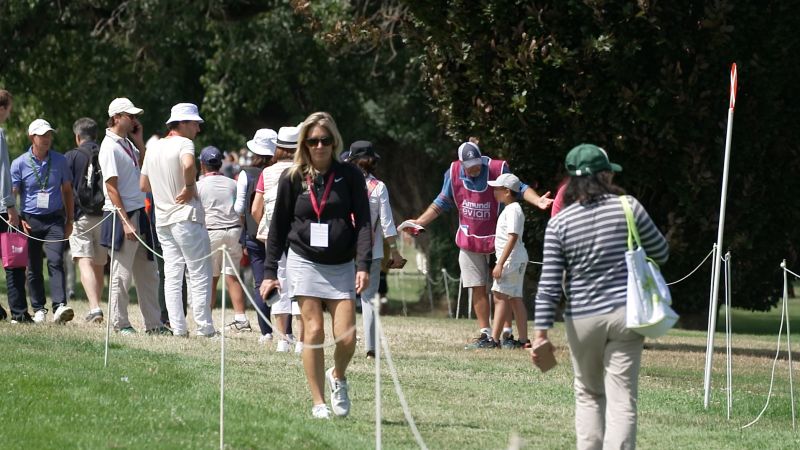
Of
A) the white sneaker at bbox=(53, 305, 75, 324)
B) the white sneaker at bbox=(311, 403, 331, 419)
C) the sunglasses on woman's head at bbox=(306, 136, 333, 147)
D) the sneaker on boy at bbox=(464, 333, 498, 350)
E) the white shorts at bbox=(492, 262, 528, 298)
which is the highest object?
the sunglasses on woman's head at bbox=(306, 136, 333, 147)

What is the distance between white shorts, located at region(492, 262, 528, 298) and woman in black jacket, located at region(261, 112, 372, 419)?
17.7 feet

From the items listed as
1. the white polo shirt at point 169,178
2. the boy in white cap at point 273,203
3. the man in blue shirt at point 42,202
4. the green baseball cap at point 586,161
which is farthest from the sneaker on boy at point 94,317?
the green baseball cap at point 586,161

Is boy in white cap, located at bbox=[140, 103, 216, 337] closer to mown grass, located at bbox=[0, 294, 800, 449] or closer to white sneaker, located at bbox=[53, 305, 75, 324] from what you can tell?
mown grass, located at bbox=[0, 294, 800, 449]

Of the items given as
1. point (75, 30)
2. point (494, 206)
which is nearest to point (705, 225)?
point (494, 206)

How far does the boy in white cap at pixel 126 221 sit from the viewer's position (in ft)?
45.0

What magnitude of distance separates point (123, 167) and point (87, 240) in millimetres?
1132

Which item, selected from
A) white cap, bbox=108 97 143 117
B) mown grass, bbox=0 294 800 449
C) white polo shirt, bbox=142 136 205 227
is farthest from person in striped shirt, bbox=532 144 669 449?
white cap, bbox=108 97 143 117

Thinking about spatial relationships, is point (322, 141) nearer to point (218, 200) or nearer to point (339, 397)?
point (339, 397)

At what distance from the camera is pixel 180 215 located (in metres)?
13.4

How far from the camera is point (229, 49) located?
83.5ft

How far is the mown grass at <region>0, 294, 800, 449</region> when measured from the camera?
8.85 m

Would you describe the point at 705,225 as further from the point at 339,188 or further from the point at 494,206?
the point at 339,188

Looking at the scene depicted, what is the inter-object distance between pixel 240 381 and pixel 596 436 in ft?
12.0

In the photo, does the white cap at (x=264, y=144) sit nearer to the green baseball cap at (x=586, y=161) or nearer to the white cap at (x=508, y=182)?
the white cap at (x=508, y=182)
